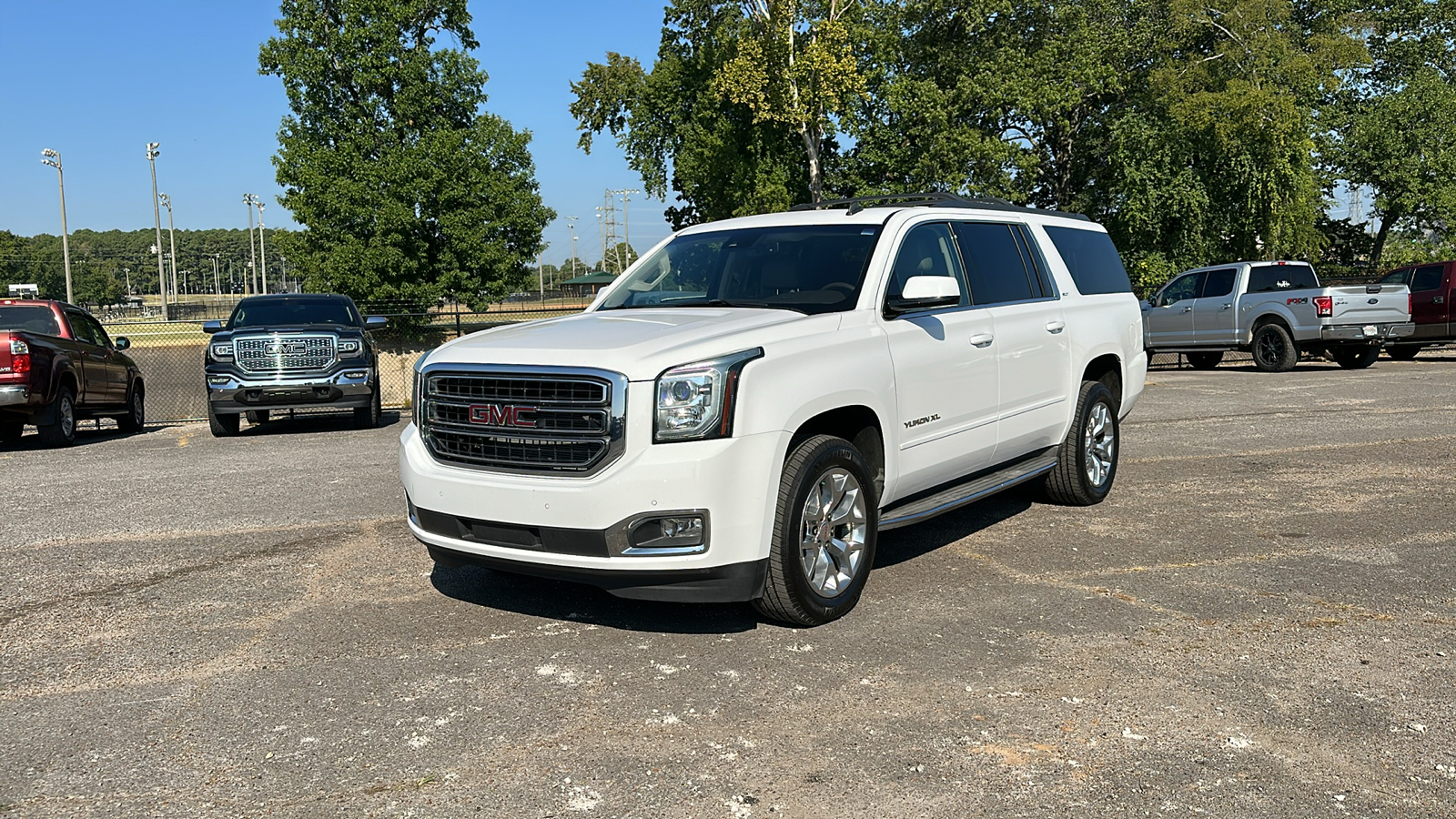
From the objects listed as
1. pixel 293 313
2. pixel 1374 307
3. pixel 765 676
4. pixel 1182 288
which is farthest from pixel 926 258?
pixel 1182 288

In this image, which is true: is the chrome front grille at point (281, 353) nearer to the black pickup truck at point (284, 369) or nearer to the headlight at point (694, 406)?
the black pickup truck at point (284, 369)

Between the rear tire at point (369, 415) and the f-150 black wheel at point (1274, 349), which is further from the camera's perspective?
the f-150 black wheel at point (1274, 349)

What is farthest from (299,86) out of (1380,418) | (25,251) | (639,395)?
(25,251)

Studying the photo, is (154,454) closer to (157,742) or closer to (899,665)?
(157,742)

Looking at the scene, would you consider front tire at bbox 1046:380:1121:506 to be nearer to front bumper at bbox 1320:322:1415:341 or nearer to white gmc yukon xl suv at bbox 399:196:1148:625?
white gmc yukon xl suv at bbox 399:196:1148:625

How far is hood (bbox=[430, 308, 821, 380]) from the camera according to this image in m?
4.64

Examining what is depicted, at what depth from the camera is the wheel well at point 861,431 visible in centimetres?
519

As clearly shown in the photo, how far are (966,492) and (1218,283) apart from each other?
16919 mm

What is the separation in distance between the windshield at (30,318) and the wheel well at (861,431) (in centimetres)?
1287

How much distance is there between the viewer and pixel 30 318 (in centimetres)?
1450

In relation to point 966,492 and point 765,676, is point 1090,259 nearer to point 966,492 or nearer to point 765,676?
point 966,492

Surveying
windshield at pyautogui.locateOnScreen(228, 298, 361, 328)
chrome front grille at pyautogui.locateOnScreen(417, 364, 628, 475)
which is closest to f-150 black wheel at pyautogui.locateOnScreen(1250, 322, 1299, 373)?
windshield at pyautogui.locateOnScreen(228, 298, 361, 328)

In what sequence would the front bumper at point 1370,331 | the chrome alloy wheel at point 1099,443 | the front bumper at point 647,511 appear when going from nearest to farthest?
the front bumper at point 647,511, the chrome alloy wheel at point 1099,443, the front bumper at point 1370,331

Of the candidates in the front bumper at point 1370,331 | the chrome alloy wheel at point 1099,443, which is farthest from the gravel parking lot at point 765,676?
the front bumper at point 1370,331
